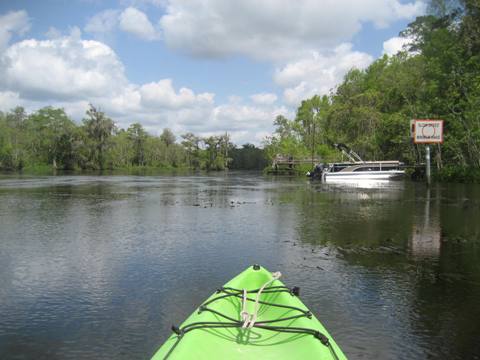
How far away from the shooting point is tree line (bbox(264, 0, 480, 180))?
38.0 m

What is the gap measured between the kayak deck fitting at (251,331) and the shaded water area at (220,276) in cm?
90

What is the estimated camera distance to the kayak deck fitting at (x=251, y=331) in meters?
4.01

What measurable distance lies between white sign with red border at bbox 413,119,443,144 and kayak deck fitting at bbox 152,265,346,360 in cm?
3626

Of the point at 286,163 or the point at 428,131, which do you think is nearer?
the point at 428,131

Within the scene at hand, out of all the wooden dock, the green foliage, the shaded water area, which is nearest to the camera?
the shaded water area

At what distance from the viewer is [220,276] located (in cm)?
830

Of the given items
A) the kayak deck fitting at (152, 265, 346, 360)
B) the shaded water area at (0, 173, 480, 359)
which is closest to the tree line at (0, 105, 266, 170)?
the shaded water area at (0, 173, 480, 359)

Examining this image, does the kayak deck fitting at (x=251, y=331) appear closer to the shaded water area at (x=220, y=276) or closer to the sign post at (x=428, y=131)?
the shaded water area at (x=220, y=276)

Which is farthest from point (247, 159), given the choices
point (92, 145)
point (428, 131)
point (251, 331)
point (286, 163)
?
point (251, 331)

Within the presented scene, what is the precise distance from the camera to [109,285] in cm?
777

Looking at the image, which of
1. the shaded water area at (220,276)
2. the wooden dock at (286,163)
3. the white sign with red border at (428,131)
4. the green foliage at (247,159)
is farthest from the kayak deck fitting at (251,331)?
the green foliage at (247,159)

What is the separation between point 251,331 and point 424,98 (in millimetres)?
47474

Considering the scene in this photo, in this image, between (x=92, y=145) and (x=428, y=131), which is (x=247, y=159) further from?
(x=428, y=131)

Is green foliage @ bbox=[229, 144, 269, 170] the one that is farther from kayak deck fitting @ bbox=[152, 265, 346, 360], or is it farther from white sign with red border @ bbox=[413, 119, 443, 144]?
kayak deck fitting @ bbox=[152, 265, 346, 360]
